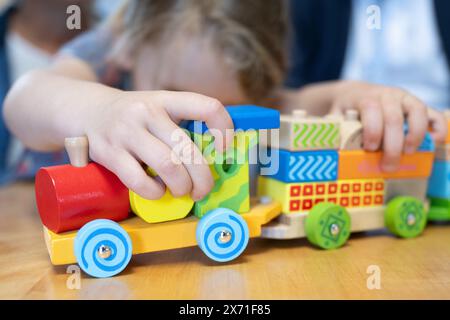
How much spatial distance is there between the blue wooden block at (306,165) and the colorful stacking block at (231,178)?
0.05 m

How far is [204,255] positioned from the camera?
0.51 m

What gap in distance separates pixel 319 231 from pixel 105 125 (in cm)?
25

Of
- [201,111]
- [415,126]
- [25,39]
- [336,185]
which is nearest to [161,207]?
[201,111]

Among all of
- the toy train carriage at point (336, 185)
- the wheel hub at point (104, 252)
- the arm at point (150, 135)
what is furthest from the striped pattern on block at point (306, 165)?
the wheel hub at point (104, 252)

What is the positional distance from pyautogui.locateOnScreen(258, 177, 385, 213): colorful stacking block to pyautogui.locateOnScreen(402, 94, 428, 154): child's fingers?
0.18 ft

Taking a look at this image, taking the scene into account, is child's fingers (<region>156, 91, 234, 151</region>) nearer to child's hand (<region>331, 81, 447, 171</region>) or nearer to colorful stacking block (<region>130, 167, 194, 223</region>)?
colorful stacking block (<region>130, 167, 194, 223</region>)

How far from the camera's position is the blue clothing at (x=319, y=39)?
1.20 metres

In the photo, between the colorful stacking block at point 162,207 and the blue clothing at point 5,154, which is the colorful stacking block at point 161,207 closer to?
the colorful stacking block at point 162,207

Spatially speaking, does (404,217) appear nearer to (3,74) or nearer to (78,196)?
(78,196)

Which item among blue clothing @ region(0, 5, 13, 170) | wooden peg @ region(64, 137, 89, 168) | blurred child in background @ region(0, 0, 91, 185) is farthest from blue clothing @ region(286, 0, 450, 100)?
wooden peg @ region(64, 137, 89, 168)

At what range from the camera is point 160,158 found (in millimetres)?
446

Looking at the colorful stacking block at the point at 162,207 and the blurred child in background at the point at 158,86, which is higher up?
the blurred child in background at the point at 158,86

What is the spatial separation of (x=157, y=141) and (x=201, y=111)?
0.05 meters
